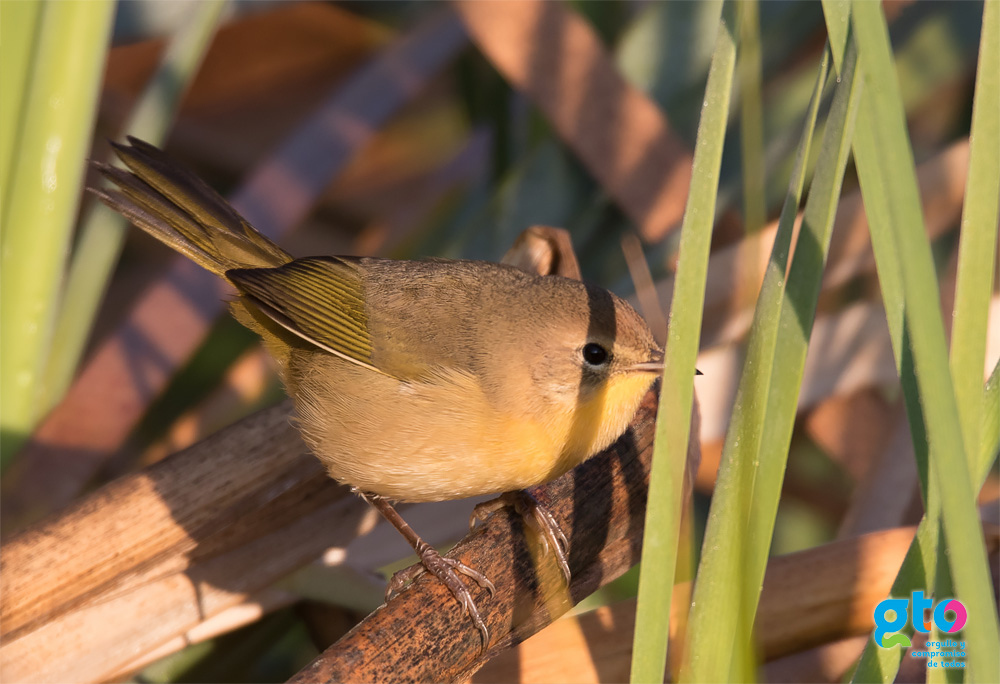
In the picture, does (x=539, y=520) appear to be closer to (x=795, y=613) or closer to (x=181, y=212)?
(x=795, y=613)

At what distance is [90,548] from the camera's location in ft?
5.46

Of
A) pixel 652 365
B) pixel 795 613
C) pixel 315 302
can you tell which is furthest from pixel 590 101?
pixel 795 613

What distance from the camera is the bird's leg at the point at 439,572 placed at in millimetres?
1432

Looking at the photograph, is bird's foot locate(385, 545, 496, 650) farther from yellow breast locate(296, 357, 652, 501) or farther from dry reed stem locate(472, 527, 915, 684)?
dry reed stem locate(472, 527, 915, 684)

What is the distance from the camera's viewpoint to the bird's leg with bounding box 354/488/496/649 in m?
1.43

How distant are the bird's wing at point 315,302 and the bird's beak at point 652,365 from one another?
0.54m

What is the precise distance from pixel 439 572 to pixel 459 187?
103 inches

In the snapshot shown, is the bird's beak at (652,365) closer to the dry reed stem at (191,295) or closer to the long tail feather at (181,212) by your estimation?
the long tail feather at (181,212)

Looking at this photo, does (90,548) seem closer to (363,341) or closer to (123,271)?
(363,341)

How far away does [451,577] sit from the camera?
1.54 m

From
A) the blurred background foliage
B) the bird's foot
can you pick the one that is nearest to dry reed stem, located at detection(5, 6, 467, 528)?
the blurred background foliage

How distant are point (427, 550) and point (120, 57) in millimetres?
3460

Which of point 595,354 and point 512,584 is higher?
point 595,354

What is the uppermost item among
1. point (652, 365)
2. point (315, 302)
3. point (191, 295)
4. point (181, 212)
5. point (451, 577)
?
point (191, 295)
